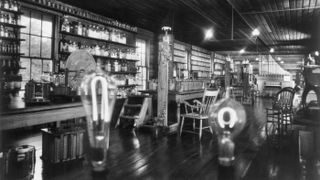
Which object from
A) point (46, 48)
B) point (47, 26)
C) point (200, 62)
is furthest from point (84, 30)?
point (200, 62)

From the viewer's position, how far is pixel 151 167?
10.3 feet

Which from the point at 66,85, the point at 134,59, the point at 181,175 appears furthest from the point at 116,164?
the point at 134,59

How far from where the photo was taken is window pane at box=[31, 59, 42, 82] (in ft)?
18.4

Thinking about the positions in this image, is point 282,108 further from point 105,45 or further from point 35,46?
point 35,46

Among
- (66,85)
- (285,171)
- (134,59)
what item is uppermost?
(134,59)

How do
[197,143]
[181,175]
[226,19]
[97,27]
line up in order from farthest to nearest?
[226,19] < [97,27] < [197,143] < [181,175]

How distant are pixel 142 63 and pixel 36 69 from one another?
14.6ft

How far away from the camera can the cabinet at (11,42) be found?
15.6ft

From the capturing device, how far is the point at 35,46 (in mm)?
5668

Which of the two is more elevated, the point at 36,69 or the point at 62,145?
the point at 36,69

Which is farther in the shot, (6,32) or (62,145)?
(6,32)

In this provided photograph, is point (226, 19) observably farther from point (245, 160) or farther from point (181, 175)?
point (181, 175)

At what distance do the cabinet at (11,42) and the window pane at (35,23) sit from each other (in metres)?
0.49

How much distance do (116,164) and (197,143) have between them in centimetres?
174
